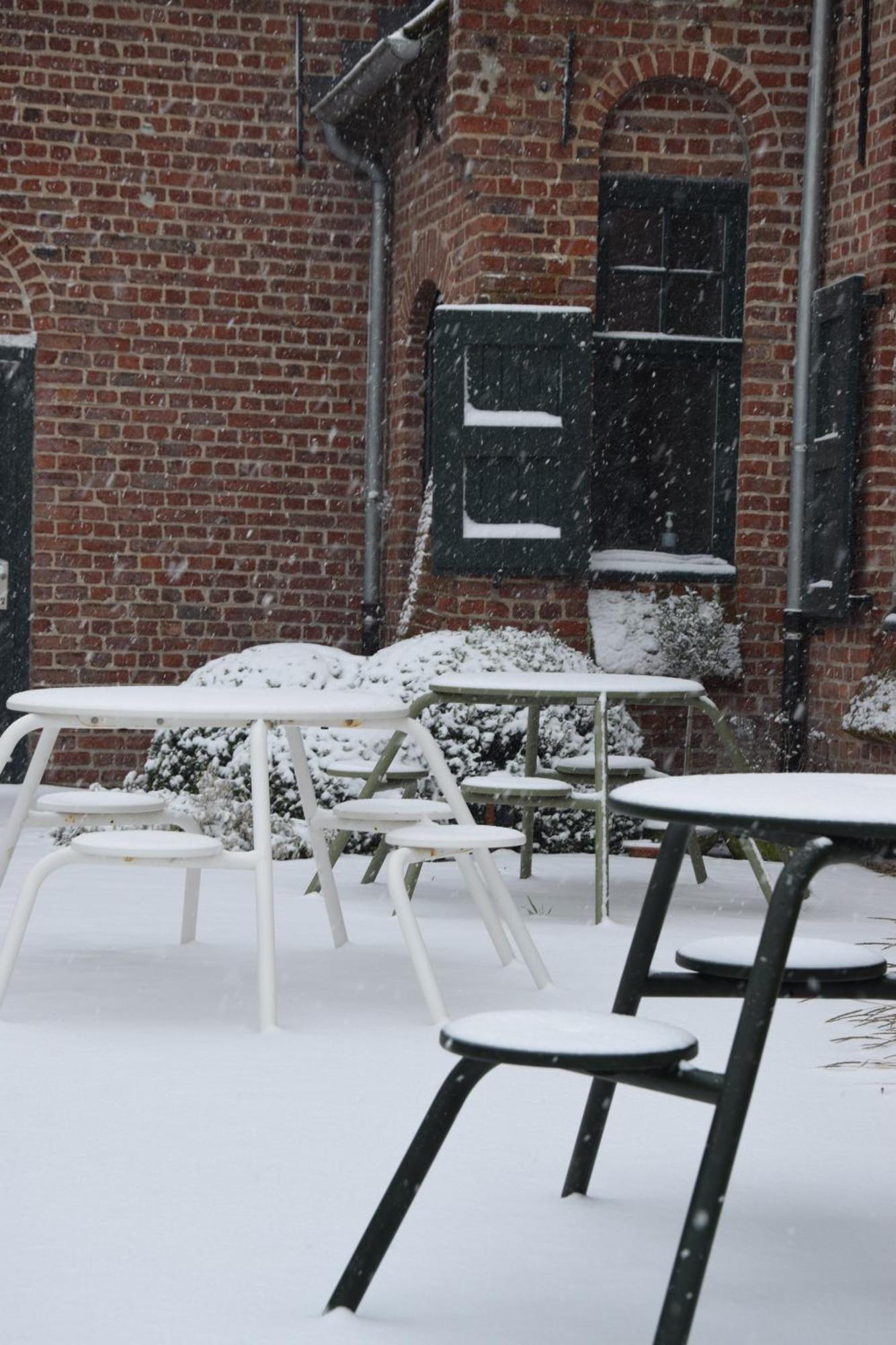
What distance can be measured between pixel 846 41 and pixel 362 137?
9.09 feet

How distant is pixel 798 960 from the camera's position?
9.31 feet

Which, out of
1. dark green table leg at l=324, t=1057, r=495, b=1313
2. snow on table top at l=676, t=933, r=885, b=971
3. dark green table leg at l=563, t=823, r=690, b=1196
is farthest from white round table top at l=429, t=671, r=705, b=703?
dark green table leg at l=324, t=1057, r=495, b=1313

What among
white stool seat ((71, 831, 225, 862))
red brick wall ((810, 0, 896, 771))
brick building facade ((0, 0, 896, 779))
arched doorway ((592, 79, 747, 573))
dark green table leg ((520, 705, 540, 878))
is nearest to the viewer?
white stool seat ((71, 831, 225, 862))

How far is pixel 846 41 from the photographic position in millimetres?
8156

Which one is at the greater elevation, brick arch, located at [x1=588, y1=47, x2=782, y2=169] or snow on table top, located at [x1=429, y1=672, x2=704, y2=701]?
brick arch, located at [x1=588, y1=47, x2=782, y2=169]

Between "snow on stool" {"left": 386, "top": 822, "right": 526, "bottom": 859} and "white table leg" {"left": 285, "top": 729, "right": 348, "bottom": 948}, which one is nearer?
"snow on stool" {"left": 386, "top": 822, "right": 526, "bottom": 859}

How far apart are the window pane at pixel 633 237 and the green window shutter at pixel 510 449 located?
54 cm

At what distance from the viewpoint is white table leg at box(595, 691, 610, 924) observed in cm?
588

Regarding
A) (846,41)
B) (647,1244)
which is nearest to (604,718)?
(647,1244)

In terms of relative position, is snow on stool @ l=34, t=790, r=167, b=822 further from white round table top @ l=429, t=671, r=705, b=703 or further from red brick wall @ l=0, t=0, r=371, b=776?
red brick wall @ l=0, t=0, r=371, b=776

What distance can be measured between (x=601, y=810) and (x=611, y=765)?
52 cm

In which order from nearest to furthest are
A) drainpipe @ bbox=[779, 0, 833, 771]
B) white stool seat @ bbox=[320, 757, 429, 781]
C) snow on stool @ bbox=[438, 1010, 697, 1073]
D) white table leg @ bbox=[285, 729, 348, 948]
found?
snow on stool @ bbox=[438, 1010, 697, 1073]
white table leg @ bbox=[285, 729, 348, 948]
white stool seat @ bbox=[320, 757, 429, 781]
drainpipe @ bbox=[779, 0, 833, 771]

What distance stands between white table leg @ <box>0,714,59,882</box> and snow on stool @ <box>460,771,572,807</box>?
1519mm

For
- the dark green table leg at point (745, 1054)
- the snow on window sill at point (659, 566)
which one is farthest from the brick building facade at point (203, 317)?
the dark green table leg at point (745, 1054)
